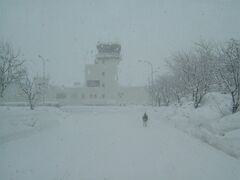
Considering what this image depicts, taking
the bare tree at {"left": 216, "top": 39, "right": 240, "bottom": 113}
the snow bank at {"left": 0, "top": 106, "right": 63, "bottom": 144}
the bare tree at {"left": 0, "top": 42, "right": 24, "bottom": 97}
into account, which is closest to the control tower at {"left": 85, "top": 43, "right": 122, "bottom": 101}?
the bare tree at {"left": 0, "top": 42, "right": 24, "bottom": 97}

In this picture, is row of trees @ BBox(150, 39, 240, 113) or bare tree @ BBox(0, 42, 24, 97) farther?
bare tree @ BBox(0, 42, 24, 97)

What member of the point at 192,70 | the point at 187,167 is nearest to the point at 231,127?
the point at 187,167

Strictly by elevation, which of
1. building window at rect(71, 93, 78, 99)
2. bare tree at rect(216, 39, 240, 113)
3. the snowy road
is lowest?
the snowy road

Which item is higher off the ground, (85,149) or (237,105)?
(237,105)

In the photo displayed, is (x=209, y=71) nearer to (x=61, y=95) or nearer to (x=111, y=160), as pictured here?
(x=111, y=160)

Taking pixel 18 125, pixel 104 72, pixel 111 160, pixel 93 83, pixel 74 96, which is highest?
pixel 104 72

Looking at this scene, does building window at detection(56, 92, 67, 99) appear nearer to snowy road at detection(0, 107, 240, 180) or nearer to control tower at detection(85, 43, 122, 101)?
control tower at detection(85, 43, 122, 101)

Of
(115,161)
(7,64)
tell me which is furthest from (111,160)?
(7,64)

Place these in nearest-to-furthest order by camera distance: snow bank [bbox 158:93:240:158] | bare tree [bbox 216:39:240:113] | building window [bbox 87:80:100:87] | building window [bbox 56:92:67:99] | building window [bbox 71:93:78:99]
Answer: snow bank [bbox 158:93:240:158], bare tree [bbox 216:39:240:113], building window [bbox 71:93:78:99], building window [bbox 87:80:100:87], building window [bbox 56:92:67:99]

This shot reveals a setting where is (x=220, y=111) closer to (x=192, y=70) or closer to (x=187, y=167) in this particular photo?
(x=187, y=167)

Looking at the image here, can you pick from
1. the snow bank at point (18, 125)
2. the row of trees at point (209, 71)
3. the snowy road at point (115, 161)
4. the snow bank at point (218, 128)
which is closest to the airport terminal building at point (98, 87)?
the row of trees at point (209, 71)

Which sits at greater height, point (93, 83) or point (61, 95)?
point (93, 83)

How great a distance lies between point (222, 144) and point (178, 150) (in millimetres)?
1998

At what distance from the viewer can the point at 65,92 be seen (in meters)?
83.4
